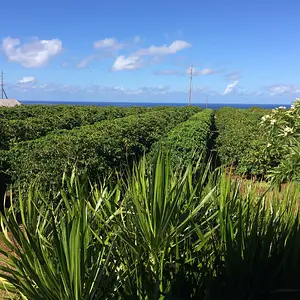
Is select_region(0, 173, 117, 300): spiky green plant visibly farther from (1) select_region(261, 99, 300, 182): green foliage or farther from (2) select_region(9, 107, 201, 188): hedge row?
(1) select_region(261, 99, 300, 182): green foliage

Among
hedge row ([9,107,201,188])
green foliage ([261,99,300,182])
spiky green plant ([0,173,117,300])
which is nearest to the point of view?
spiky green plant ([0,173,117,300])

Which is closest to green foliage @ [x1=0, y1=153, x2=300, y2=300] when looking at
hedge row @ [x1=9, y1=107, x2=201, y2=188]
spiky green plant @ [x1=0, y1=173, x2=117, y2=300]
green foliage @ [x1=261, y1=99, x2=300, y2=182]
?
spiky green plant @ [x1=0, y1=173, x2=117, y2=300]

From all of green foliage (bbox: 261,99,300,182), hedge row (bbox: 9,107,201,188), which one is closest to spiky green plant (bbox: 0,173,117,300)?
hedge row (bbox: 9,107,201,188)

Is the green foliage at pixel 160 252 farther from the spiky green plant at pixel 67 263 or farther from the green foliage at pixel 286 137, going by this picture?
the green foliage at pixel 286 137

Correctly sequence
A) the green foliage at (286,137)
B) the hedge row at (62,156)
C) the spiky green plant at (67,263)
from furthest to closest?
the green foliage at (286,137), the hedge row at (62,156), the spiky green plant at (67,263)

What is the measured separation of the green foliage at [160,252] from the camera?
1815mm

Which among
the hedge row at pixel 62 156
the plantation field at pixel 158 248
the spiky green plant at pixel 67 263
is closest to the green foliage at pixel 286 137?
the hedge row at pixel 62 156

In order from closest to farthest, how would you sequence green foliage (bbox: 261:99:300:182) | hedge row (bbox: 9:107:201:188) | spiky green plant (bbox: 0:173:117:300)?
spiky green plant (bbox: 0:173:117:300) → hedge row (bbox: 9:107:201:188) → green foliage (bbox: 261:99:300:182)

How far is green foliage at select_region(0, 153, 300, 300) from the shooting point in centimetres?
182

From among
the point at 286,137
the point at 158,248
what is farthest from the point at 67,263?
the point at 286,137

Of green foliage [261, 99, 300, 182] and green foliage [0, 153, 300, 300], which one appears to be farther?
green foliage [261, 99, 300, 182]

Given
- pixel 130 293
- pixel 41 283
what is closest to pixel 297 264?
pixel 130 293

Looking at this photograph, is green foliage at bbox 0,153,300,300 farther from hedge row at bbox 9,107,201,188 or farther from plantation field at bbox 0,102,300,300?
hedge row at bbox 9,107,201,188

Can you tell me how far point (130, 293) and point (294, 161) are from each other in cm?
588
